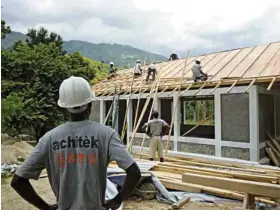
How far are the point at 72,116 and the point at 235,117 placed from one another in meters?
7.31

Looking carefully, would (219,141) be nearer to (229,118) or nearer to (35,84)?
(229,118)

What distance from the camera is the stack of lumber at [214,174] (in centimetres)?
509

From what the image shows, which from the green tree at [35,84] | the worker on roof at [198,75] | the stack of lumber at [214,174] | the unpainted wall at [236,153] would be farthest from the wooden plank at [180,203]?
the green tree at [35,84]

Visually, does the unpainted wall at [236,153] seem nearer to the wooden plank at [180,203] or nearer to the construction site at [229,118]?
the construction site at [229,118]

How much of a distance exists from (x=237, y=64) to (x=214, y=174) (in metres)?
4.88

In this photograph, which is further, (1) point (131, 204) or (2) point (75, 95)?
(1) point (131, 204)

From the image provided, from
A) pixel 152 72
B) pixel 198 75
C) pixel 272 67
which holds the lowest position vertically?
pixel 198 75

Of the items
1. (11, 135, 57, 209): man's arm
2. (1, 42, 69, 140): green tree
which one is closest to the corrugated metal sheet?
(1, 42, 69, 140): green tree

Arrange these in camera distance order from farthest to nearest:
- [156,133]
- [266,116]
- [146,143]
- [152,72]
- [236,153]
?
1. [152,72]
2. [146,143]
3. [266,116]
4. [156,133]
5. [236,153]

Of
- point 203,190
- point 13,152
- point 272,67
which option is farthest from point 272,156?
point 13,152

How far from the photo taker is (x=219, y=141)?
27.2ft

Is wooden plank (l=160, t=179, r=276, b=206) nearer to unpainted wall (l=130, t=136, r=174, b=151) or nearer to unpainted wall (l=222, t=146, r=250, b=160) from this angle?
unpainted wall (l=222, t=146, r=250, b=160)

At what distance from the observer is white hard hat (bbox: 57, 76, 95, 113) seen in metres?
1.58

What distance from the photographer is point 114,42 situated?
15375 centimetres
